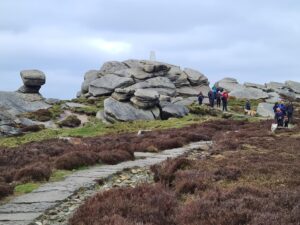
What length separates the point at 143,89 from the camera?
193 ft

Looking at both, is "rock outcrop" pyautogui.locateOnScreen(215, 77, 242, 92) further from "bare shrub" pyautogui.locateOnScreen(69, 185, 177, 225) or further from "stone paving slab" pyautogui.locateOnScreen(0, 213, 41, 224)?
"stone paving slab" pyautogui.locateOnScreen(0, 213, 41, 224)

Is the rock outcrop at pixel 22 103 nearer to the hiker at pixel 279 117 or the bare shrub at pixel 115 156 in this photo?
the hiker at pixel 279 117

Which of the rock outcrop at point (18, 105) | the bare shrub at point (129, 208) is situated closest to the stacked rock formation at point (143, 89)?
the rock outcrop at point (18, 105)

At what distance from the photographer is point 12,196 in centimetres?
1315

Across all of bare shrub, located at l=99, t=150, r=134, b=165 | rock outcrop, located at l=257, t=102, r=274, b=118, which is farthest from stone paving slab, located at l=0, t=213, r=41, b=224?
rock outcrop, located at l=257, t=102, r=274, b=118

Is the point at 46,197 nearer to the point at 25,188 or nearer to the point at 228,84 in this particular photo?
the point at 25,188

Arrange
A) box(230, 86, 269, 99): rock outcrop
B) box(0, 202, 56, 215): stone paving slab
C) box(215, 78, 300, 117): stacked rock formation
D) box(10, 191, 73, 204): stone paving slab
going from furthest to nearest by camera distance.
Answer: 1. box(230, 86, 269, 99): rock outcrop
2. box(215, 78, 300, 117): stacked rock formation
3. box(10, 191, 73, 204): stone paving slab
4. box(0, 202, 56, 215): stone paving slab

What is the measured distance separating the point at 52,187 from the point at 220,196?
5398 millimetres

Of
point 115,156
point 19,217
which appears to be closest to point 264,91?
point 115,156

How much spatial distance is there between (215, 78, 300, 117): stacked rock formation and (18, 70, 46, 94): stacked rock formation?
32467mm

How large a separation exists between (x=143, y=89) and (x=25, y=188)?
4515cm

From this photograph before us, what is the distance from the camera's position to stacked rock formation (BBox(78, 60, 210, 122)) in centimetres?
5584

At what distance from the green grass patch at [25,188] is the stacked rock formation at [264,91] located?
4990cm

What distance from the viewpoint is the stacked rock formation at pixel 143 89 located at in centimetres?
5584
